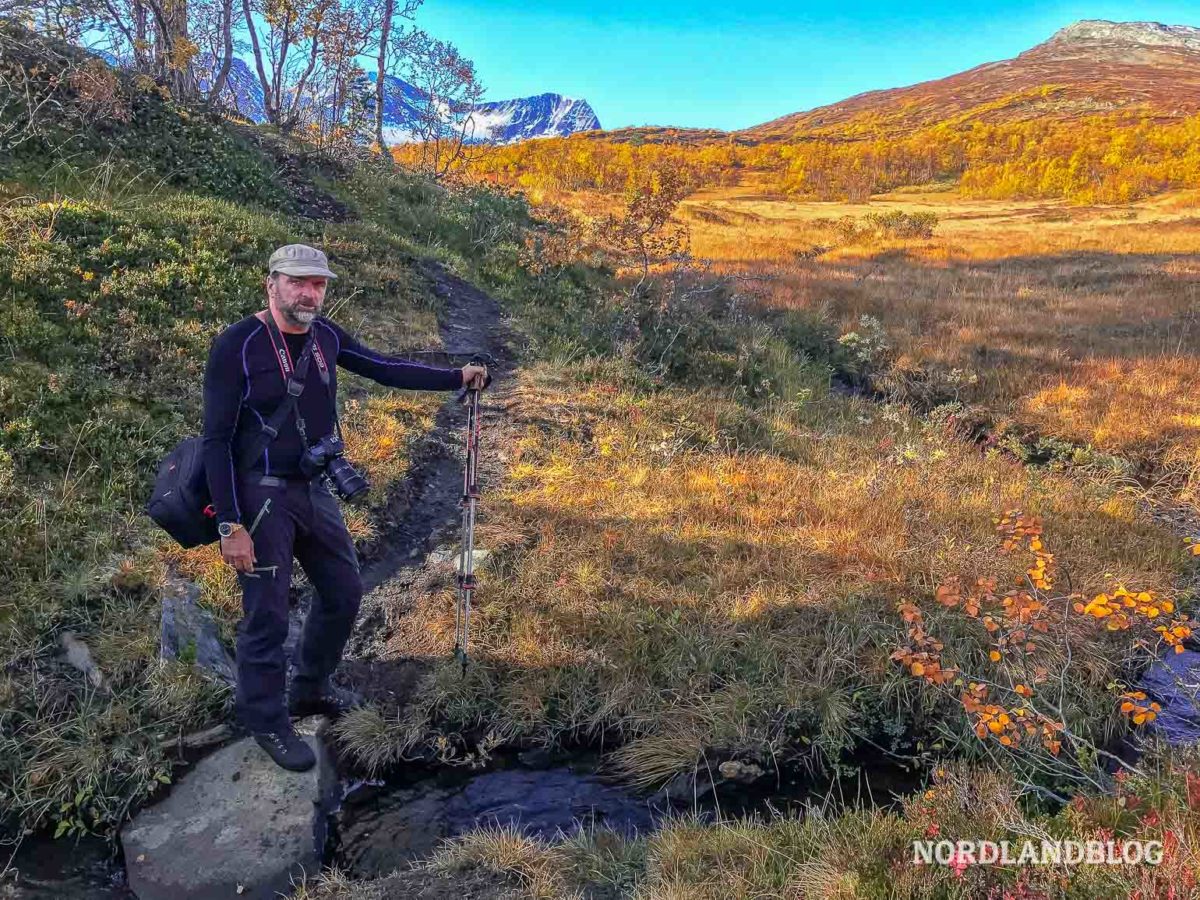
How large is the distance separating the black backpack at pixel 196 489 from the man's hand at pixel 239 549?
181 mm

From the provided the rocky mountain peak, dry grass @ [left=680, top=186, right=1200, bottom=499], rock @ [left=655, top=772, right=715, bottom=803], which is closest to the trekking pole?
Answer: rock @ [left=655, top=772, right=715, bottom=803]

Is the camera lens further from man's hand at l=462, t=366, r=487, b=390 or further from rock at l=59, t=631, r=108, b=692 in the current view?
rock at l=59, t=631, r=108, b=692

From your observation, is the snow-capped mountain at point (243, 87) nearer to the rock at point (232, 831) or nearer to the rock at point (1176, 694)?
the rock at point (232, 831)

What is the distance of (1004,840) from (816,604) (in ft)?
8.67

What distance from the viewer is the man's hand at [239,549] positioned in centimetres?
351

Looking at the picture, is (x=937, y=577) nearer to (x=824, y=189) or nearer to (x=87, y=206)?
(x=87, y=206)

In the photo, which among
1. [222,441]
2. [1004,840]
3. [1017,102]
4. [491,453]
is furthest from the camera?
[1017,102]

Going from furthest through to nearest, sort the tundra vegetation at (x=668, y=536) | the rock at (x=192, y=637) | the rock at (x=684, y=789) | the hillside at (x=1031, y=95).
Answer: the hillside at (x=1031, y=95) < the rock at (x=192, y=637) < the rock at (x=684, y=789) < the tundra vegetation at (x=668, y=536)

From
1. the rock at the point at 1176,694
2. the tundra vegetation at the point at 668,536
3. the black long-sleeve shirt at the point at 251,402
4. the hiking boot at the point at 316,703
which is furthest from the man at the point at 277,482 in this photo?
the rock at the point at 1176,694

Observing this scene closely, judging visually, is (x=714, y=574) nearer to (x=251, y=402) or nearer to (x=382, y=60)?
(x=251, y=402)

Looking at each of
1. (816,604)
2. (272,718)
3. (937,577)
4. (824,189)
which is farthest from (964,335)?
(824,189)

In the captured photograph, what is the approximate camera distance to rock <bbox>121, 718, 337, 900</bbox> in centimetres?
346

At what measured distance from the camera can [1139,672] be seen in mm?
5383

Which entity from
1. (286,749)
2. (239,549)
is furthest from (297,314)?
(286,749)
